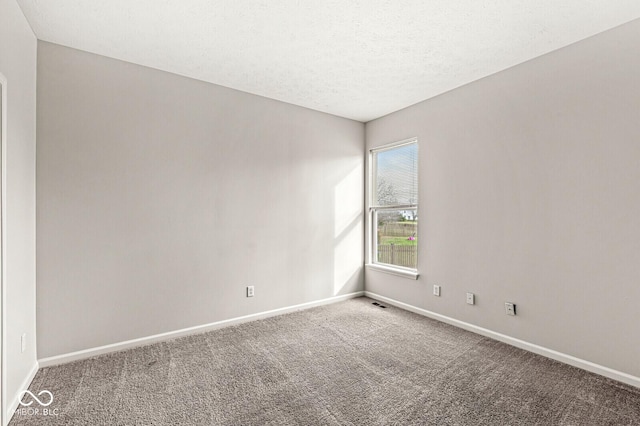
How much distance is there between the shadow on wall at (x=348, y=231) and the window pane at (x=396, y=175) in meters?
0.27

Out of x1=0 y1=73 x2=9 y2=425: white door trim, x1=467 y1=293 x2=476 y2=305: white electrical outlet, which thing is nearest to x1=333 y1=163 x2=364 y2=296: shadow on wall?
x1=467 y1=293 x2=476 y2=305: white electrical outlet

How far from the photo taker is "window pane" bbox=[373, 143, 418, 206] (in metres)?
3.86

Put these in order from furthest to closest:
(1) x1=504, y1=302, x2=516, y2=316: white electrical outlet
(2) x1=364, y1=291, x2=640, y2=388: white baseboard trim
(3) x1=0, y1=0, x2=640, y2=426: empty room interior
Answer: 1. (1) x1=504, y1=302, x2=516, y2=316: white electrical outlet
2. (2) x1=364, y1=291, x2=640, y2=388: white baseboard trim
3. (3) x1=0, y1=0, x2=640, y2=426: empty room interior

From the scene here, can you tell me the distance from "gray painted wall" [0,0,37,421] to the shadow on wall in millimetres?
3027

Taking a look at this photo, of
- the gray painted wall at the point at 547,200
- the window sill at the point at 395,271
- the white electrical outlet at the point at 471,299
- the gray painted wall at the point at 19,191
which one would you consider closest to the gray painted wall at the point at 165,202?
the gray painted wall at the point at 19,191

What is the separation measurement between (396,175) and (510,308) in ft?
6.63

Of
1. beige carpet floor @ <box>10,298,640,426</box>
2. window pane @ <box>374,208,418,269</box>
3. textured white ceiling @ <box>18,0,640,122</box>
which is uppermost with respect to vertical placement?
textured white ceiling @ <box>18,0,640,122</box>

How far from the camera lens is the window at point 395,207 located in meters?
3.85

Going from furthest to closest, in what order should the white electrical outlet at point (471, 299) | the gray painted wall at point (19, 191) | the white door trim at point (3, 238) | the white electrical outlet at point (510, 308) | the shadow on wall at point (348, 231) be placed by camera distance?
the shadow on wall at point (348, 231)
the white electrical outlet at point (471, 299)
the white electrical outlet at point (510, 308)
the gray painted wall at point (19, 191)
the white door trim at point (3, 238)

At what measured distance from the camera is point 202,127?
3115 millimetres

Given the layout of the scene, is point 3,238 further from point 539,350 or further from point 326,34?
point 539,350

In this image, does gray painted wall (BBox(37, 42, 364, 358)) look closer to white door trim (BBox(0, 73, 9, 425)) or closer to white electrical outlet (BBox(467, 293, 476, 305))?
white door trim (BBox(0, 73, 9, 425))

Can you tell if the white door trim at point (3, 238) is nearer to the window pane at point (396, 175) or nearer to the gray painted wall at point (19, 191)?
the gray painted wall at point (19, 191)

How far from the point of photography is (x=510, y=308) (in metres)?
2.84
